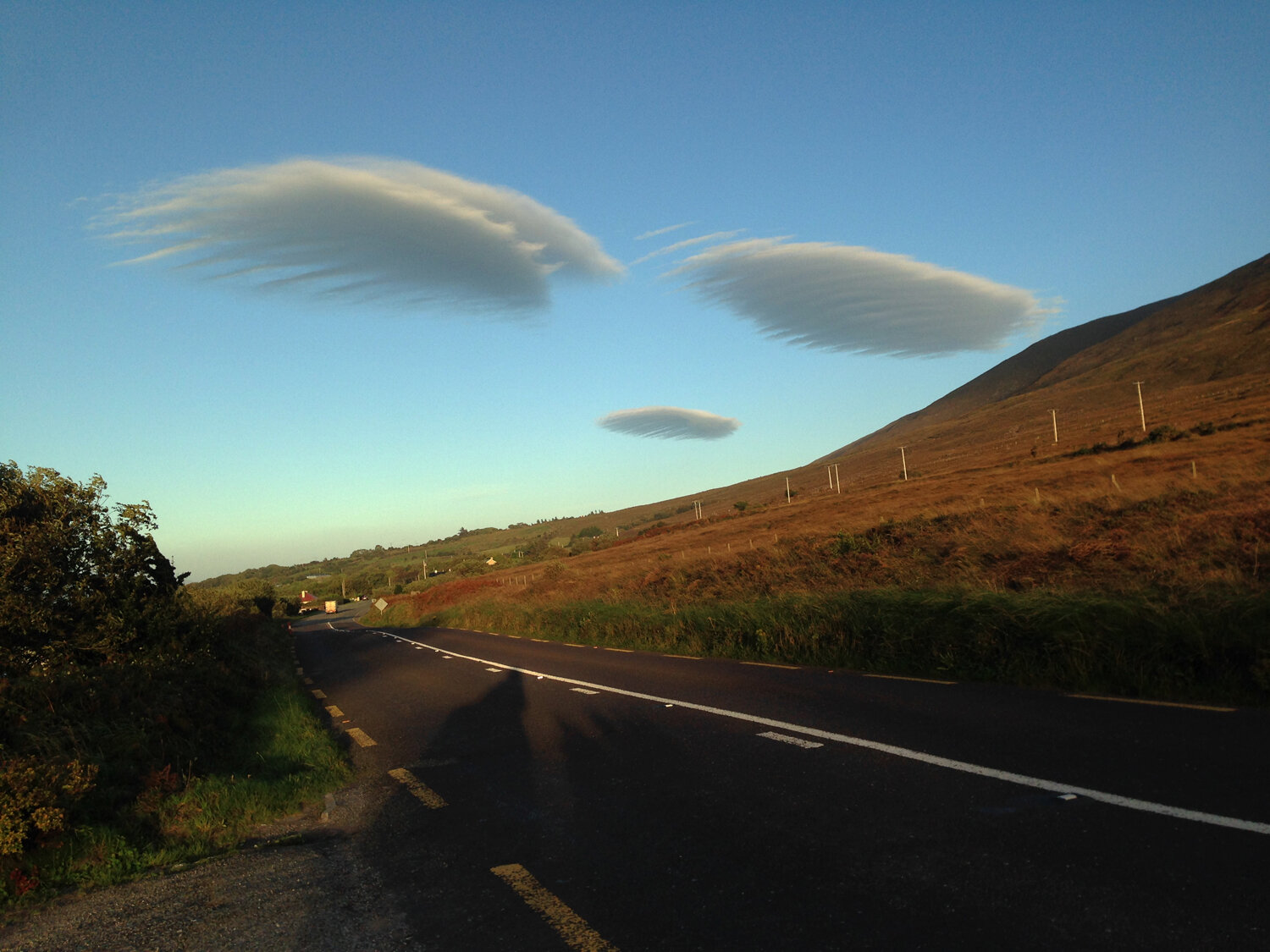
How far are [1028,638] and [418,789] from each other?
23.1ft

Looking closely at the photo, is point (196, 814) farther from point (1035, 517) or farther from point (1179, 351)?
point (1179, 351)

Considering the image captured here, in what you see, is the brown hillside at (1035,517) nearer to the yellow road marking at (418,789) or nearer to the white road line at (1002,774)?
the white road line at (1002,774)

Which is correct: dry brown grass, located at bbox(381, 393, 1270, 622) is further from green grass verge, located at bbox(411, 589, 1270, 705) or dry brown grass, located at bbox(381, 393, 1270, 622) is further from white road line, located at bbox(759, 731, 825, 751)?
white road line, located at bbox(759, 731, 825, 751)

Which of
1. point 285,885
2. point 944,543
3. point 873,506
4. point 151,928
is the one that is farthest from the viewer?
point 873,506

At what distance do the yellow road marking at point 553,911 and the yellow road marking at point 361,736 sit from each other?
4.93 metres

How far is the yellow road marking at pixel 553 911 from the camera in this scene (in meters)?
3.58

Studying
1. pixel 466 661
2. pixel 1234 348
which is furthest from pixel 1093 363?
pixel 466 661

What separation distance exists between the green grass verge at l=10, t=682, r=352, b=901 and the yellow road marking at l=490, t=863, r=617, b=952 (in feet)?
7.90

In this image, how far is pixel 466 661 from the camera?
17281mm

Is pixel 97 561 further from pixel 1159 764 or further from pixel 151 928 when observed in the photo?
pixel 1159 764

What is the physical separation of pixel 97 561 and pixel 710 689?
32.3ft

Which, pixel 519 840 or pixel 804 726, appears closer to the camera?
pixel 519 840

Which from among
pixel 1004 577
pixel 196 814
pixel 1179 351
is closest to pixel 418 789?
pixel 196 814

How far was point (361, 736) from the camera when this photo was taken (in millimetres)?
9500
